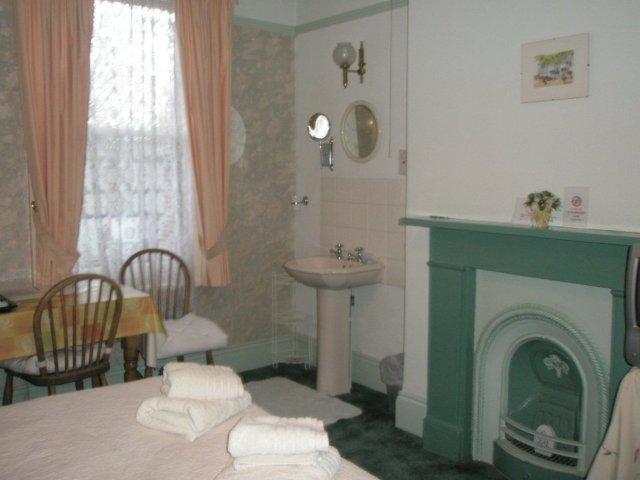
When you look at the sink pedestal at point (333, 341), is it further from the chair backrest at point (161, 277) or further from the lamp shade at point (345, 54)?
the lamp shade at point (345, 54)

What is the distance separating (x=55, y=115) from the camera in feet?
11.1

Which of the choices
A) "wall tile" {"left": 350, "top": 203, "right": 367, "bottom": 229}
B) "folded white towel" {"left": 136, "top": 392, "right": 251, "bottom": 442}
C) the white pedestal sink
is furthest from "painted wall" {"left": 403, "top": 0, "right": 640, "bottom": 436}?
"folded white towel" {"left": 136, "top": 392, "right": 251, "bottom": 442}

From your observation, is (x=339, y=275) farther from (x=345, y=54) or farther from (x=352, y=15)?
(x=352, y=15)

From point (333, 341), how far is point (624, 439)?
201 cm

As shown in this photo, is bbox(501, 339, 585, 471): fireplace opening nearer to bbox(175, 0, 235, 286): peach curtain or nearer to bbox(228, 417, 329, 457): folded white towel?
bbox(228, 417, 329, 457): folded white towel

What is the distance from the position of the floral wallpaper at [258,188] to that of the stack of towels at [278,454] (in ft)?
8.73

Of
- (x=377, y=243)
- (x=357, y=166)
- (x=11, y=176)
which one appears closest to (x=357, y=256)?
(x=377, y=243)

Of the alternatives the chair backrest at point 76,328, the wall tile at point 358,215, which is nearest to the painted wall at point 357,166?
the wall tile at point 358,215

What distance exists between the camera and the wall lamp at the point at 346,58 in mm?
3896

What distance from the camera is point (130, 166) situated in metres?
3.75

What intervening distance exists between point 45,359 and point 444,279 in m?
1.96

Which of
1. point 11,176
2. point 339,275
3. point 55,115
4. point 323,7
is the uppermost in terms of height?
point 323,7

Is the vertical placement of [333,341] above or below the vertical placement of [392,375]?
above

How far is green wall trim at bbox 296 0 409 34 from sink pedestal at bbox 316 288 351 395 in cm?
176
